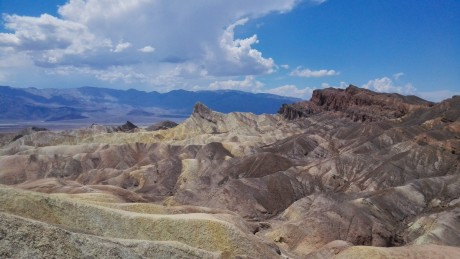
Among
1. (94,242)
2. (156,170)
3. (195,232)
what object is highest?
(94,242)

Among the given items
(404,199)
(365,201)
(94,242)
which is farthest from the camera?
(404,199)

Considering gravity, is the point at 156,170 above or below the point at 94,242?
below

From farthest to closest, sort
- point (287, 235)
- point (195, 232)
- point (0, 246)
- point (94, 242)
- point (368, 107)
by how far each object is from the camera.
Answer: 1. point (368, 107)
2. point (287, 235)
3. point (195, 232)
4. point (94, 242)
5. point (0, 246)

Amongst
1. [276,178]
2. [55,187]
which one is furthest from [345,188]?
[55,187]

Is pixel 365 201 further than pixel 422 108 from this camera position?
No

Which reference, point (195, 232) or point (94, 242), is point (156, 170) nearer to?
point (195, 232)

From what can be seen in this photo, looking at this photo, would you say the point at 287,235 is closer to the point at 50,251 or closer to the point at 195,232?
the point at 195,232
